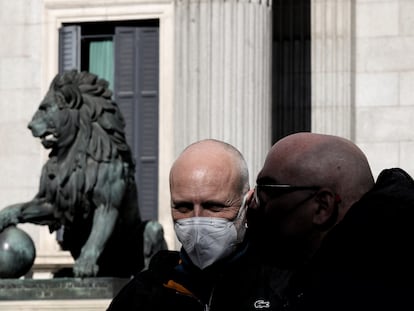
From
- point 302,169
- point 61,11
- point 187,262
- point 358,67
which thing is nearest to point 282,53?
point 358,67

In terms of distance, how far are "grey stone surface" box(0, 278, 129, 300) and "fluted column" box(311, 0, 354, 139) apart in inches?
163

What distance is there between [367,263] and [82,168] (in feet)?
40.6

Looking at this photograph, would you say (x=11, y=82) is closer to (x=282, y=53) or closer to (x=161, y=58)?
(x=161, y=58)

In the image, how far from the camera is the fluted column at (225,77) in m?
17.5

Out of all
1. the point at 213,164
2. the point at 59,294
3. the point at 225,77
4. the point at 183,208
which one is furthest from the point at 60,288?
the point at 213,164

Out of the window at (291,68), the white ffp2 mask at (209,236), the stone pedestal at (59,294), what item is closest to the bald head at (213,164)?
the white ffp2 mask at (209,236)

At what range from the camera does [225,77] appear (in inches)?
693

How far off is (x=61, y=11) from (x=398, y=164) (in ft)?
14.6

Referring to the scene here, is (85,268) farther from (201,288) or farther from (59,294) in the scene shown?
(201,288)

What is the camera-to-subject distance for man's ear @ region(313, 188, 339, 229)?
4.52m

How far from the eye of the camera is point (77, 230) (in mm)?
16672

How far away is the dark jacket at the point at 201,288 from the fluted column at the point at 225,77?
37.4ft

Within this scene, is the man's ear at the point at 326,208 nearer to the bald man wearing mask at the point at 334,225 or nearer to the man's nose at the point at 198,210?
the bald man wearing mask at the point at 334,225

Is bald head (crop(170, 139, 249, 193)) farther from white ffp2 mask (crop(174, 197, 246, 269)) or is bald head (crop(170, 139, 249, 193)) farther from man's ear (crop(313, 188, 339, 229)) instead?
man's ear (crop(313, 188, 339, 229))
